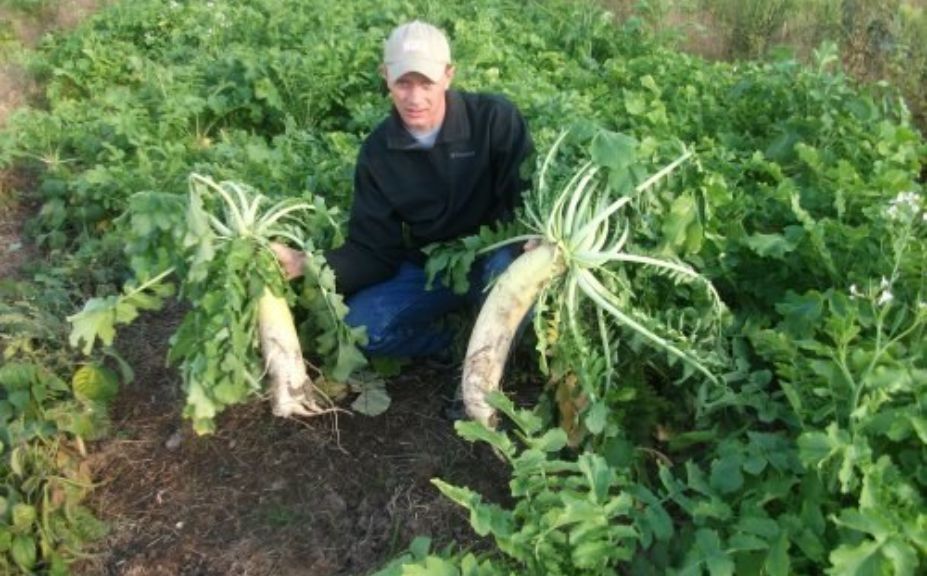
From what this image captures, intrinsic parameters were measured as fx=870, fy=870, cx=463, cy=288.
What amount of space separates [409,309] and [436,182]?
0.54 metres

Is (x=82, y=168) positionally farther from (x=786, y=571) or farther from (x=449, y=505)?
(x=786, y=571)

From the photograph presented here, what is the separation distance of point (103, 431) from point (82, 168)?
2556 mm

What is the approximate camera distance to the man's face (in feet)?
10.4

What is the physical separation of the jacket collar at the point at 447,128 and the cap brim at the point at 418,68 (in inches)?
8.1

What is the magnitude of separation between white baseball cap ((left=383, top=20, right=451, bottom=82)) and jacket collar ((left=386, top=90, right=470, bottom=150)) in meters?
0.20

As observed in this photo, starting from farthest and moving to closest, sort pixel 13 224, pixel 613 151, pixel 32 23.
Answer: pixel 32 23 → pixel 13 224 → pixel 613 151

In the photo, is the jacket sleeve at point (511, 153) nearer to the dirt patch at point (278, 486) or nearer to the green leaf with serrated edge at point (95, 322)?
the dirt patch at point (278, 486)

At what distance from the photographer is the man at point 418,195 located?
3.26m

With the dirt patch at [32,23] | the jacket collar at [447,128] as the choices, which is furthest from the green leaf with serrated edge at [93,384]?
the dirt patch at [32,23]

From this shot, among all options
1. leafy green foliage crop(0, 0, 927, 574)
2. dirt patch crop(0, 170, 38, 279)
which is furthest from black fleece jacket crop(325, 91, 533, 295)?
dirt patch crop(0, 170, 38, 279)

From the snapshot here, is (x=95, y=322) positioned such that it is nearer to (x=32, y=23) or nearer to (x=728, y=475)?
(x=728, y=475)

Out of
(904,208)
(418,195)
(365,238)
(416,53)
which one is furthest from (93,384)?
(904,208)

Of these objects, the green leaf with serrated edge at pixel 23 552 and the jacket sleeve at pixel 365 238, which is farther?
the jacket sleeve at pixel 365 238

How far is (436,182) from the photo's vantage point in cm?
346
